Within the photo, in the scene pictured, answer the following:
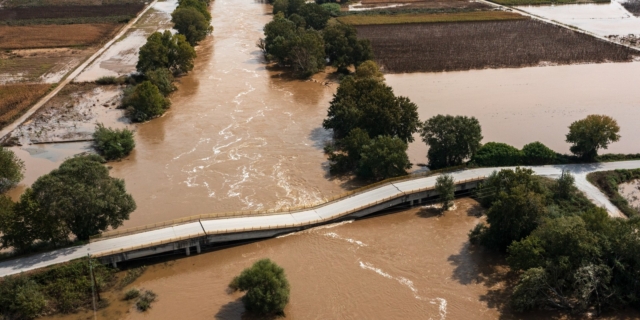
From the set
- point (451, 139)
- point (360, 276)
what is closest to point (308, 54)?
point (451, 139)

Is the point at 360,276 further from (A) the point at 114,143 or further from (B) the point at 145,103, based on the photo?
(B) the point at 145,103

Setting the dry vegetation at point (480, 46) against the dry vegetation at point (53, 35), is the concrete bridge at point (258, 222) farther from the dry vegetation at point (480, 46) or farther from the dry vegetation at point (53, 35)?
the dry vegetation at point (53, 35)

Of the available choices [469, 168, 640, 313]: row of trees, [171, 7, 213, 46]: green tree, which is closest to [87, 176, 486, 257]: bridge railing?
[469, 168, 640, 313]: row of trees

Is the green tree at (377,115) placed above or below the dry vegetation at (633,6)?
below

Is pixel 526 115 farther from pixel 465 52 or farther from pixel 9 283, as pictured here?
pixel 9 283

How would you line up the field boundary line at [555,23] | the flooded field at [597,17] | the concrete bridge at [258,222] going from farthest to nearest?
the flooded field at [597,17]
the field boundary line at [555,23]
the concrete bridge at [258,222]

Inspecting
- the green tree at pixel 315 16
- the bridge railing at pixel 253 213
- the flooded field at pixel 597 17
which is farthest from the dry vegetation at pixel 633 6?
the bridge railing at pixel 253 213
